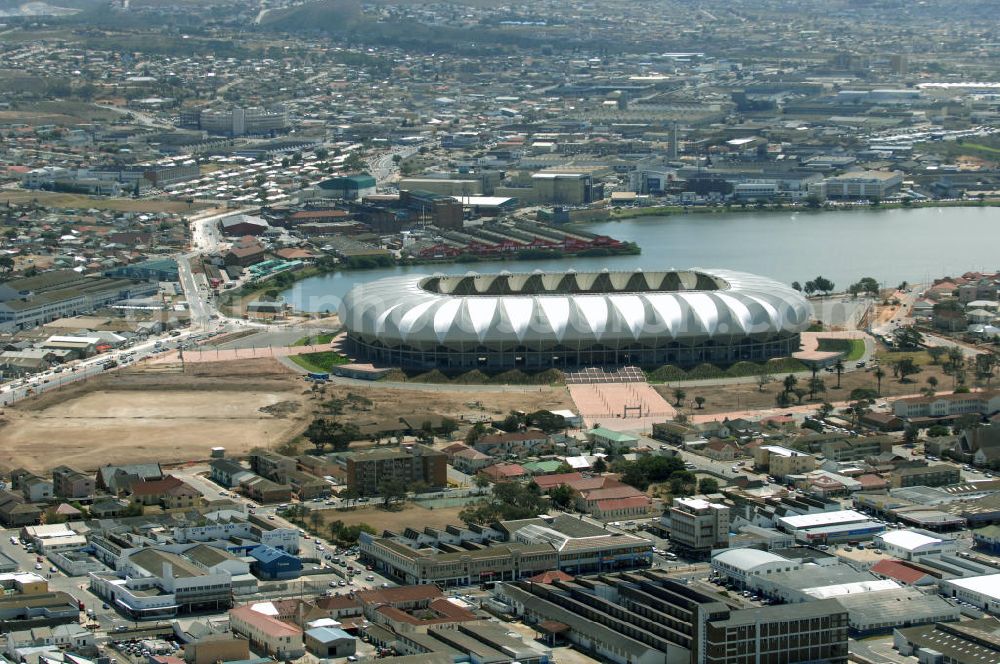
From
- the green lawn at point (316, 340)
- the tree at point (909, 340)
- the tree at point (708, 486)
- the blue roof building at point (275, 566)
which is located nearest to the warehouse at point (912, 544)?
the tree at point (708, 486)

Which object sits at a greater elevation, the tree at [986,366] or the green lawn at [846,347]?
the tree at [986,366]

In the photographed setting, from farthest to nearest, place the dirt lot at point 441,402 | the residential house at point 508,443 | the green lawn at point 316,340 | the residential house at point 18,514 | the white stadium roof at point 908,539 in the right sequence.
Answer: the green lawn at point 316,340, the dirt lot at point 441,402, the residential house at point 508,443, the residential house at point 18,514, the white stadium roof at point 908,539

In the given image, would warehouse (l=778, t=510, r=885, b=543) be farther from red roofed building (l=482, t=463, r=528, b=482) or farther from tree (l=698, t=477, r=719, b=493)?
red roofed building (l=482, t=463, r=528, b=482)

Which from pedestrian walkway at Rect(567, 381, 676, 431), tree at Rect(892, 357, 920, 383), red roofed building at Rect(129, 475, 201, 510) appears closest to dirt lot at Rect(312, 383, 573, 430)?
pedestrian walkway at Rect(567, 381, 676, 431)

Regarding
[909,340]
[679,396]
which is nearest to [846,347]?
[909,340]

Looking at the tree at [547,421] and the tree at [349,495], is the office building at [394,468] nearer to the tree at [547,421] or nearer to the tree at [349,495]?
the tree at [349,495]

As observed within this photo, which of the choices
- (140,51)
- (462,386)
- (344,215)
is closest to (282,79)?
(140,51)

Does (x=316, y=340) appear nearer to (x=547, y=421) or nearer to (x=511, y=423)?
(x=511, y=423)
